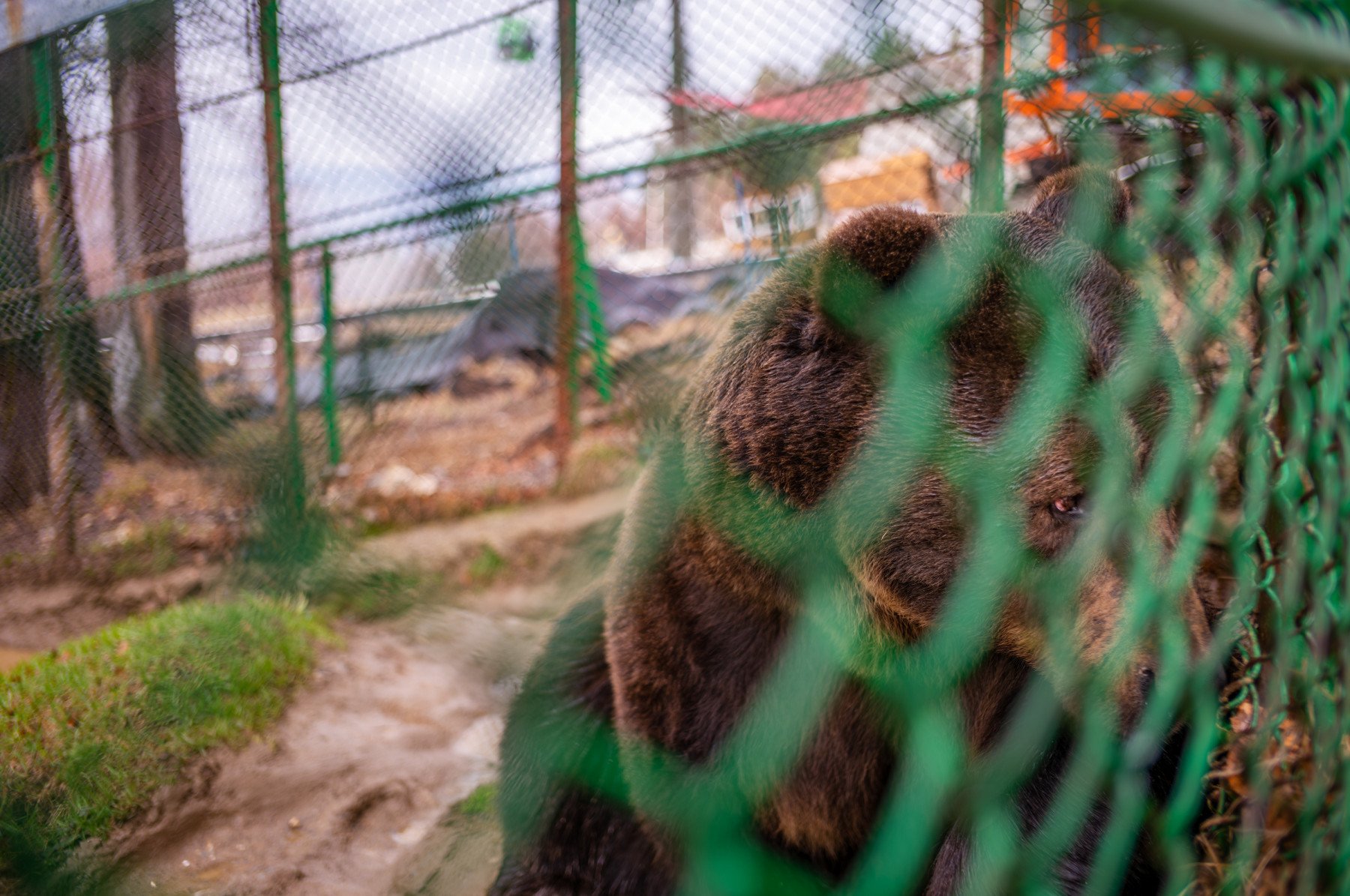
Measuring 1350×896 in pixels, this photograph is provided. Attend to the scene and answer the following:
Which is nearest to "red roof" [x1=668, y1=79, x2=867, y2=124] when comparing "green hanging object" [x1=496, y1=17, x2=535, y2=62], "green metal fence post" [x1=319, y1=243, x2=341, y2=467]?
"green hanging object" [x1=496, y1=17, x2=535, y2=62]

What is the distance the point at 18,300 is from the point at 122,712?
4.06 ft

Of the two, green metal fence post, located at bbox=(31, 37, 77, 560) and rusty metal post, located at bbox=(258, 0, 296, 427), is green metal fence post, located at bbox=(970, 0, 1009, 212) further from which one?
green metal fence post, located at bbox=(31, 37, 77, 560)

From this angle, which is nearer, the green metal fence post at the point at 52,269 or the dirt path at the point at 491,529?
the green metal fence post at the point at 52,269

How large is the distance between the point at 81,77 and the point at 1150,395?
3.03 m

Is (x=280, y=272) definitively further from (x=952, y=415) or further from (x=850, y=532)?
(x=952, y=415)

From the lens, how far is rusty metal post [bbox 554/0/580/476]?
4.34 m

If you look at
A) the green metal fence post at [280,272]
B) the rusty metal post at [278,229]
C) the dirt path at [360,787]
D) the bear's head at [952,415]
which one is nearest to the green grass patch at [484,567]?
the dirt path at [360,787]

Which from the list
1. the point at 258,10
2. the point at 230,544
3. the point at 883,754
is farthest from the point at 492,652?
the point at 258,10

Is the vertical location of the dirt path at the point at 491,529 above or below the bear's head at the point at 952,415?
below

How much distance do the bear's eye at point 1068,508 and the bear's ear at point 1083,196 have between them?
64cm

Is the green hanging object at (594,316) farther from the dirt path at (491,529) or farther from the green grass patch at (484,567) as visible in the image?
the green grass patch at (484,567)

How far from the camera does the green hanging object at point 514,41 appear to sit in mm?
4148

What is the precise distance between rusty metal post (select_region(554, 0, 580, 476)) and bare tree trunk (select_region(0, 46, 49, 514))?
92.5 inches

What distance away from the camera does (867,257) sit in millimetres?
1496
